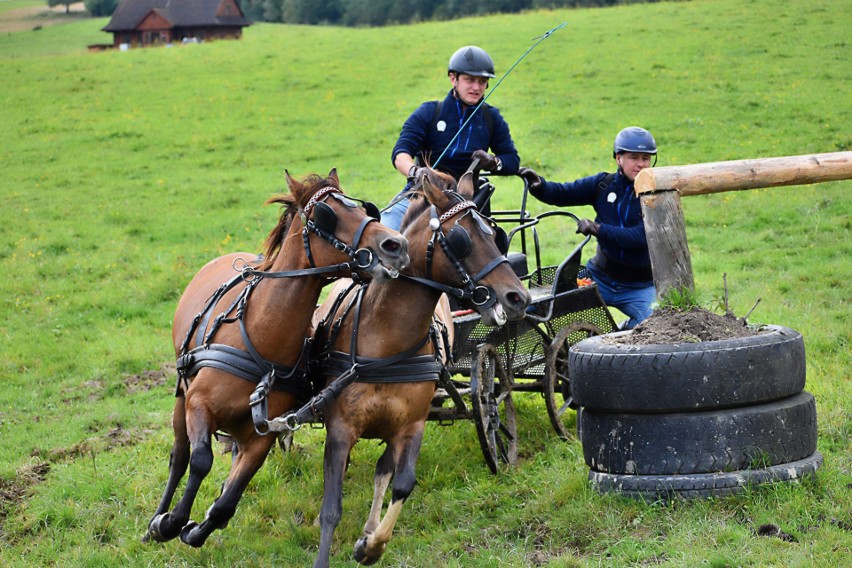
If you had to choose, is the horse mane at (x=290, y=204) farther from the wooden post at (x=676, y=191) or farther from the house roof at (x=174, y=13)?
the house roof at (x=174, y=13)

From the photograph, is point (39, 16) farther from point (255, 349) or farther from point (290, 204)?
point (255, 349)

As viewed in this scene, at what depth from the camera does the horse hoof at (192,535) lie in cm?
541

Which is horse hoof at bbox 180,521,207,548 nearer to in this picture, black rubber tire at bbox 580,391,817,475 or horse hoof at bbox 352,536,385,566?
horse hoof at bbox 352,536,385,566

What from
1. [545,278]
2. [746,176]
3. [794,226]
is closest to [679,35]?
[794,226]

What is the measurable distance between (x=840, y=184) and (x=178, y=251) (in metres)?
10.8

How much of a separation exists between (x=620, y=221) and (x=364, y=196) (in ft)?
29.8

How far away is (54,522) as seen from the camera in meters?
6.30

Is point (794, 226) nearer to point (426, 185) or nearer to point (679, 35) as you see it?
point (426, 185)

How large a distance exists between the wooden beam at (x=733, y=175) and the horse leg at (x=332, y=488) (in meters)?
2.33

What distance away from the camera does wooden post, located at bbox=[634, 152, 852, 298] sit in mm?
5582

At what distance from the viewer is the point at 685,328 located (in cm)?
533

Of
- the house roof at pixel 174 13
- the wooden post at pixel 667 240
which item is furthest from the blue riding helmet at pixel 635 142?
the house roof at pixel 174 13

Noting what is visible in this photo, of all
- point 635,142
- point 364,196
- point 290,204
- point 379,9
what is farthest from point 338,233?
point 379,9

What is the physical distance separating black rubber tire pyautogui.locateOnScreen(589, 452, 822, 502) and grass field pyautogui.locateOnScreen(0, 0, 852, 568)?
7 centimetres
